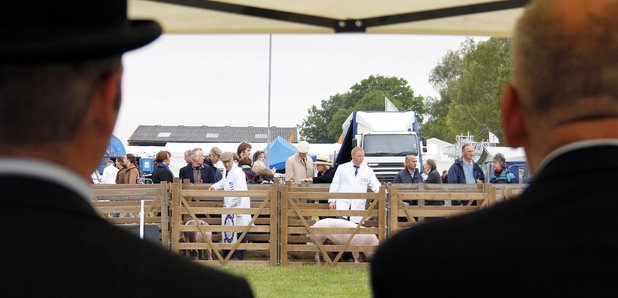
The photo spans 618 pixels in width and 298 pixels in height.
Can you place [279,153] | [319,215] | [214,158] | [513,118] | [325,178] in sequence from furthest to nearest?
[279,153]
[214,158]
[325,178]
[319,215]
[513,118]

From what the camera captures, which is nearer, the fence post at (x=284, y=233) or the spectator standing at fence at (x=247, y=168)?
the fence post at (x=284, y=233)

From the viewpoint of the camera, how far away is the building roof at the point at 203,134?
114250 millimetres

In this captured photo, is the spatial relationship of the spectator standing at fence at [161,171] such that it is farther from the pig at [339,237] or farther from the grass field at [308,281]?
the pig at [339,237]

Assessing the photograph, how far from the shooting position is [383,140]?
94.4 feet

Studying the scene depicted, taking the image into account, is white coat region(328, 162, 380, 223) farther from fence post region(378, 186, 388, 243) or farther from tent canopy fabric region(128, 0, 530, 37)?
tent canopy fabric region(128, 0, 530, 37)

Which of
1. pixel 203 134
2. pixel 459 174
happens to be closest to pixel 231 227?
pixel 459 174

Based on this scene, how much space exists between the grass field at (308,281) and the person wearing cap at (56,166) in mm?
9553

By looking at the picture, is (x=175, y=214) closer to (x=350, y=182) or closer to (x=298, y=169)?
(x=350, y=182)

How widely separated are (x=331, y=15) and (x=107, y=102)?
2.86 m

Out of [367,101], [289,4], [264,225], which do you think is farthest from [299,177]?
[367,101]

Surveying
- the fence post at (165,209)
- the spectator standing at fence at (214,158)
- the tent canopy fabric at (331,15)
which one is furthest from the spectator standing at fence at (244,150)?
the tent canopy fabric at (331,15)

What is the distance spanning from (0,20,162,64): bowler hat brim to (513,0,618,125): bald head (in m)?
0.81

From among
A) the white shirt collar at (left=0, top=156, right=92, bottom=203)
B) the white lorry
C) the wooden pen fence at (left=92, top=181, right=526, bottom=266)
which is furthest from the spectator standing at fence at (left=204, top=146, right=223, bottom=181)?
the white shirt collar at (left=0, top=156, right=92, bottom=203)

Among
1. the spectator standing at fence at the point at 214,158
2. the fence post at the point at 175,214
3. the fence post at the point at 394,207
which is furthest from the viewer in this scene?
the spectator standing at fence at the point at 214,158
